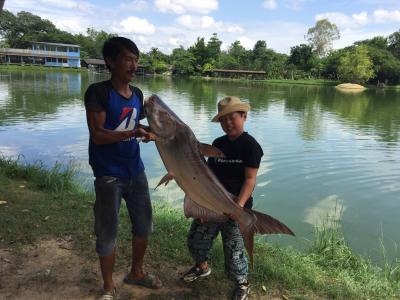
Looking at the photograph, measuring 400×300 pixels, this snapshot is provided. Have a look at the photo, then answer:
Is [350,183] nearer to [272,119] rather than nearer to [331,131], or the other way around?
[331,131]

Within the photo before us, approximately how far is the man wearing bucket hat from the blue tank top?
2.24 feet

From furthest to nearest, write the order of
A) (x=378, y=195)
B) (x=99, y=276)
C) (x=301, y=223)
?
(x=378, y=195)
(x=301, y=223)
(x=99, y=276)

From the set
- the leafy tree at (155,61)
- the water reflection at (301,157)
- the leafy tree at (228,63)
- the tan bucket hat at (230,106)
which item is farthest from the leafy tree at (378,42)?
the tan bucket hat at (230,106)

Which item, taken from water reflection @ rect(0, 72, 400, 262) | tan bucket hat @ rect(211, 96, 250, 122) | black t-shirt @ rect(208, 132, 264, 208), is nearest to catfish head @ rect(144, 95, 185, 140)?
tan bucket hat @ rect(211, 96, 250, 122)

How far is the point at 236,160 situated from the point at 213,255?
135 cm

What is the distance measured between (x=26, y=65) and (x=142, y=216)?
79481 mm

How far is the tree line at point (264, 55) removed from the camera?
68438 millimetres

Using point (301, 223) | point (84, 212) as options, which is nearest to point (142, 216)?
point (84, 212)

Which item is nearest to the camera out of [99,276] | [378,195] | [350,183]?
[99,276]

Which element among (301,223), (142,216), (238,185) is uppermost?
(238,185)

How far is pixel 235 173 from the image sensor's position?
11.2 ft

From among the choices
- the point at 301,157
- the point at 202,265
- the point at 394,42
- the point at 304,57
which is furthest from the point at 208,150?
the point at 394,42

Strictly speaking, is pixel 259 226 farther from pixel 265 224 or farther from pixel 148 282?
pixel 148 282

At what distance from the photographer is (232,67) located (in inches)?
3278
